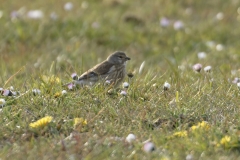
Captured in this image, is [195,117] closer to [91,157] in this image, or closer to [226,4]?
[91,157]

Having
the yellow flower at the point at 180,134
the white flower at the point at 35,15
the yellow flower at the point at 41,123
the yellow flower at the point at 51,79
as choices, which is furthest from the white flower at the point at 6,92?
the white flower at the point at 35,15

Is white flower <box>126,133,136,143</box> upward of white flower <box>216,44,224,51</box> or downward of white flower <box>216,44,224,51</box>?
upward

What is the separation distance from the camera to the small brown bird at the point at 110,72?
23.5 feet

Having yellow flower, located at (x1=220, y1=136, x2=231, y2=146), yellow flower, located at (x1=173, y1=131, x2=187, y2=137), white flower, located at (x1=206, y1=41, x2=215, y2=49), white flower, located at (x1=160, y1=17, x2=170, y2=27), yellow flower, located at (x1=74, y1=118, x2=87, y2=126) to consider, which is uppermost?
yellow flower, located at (x1=74, y1=118, x2=87, y2=126)

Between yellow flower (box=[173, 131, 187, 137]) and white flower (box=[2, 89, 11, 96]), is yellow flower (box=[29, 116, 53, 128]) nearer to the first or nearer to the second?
white flower (box=[2, 89, 11, 96])

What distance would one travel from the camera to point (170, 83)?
7.12 meters

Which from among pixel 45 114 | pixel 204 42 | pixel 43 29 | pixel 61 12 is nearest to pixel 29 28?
pixel 43 29

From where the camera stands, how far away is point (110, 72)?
7.86 metres

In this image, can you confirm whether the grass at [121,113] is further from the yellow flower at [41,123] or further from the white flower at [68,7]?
the white flower at [68,7]

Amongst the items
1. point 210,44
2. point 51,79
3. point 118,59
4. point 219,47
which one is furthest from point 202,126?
point 210,44

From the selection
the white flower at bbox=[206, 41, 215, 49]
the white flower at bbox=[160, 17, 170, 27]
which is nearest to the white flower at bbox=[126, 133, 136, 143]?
the white flower at bbox=[206, 41, 215, 49]

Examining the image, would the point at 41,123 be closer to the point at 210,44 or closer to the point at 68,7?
the point at 210,44

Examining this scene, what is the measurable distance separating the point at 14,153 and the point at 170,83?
2.54m

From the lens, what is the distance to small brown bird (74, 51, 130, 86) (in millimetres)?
7156
